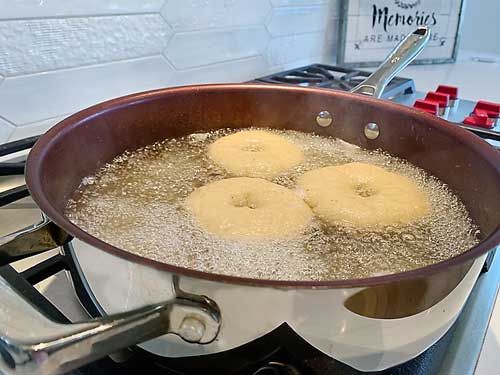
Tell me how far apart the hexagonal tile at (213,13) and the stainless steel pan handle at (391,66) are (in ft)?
1.22

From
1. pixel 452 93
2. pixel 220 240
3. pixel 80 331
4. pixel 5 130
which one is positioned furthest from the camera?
pixel 452 93

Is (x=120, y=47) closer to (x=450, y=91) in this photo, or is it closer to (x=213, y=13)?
(x=213, y=13)

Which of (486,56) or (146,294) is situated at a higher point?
(146,294)

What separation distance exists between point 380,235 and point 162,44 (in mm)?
591

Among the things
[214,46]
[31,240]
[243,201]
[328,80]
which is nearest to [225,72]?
[214,46]

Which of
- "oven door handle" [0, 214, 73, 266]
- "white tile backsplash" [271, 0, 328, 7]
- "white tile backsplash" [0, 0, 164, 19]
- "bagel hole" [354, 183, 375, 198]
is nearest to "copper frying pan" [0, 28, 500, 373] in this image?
"oven door handle" [0, 214, 73, 266]

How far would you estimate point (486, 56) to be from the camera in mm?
1722

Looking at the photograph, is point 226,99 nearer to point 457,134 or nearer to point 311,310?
point 457,134

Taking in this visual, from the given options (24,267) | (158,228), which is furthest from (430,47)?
(24,267)

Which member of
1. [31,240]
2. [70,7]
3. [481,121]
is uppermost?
[70,7]

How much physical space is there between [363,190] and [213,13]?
56cm

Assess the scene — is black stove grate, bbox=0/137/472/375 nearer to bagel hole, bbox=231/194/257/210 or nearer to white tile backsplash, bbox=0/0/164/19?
bagel hole, bbox=231/194/257/210

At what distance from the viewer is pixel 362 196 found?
66 cm

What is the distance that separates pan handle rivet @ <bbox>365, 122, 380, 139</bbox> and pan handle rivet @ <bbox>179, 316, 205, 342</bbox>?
0.49 m
